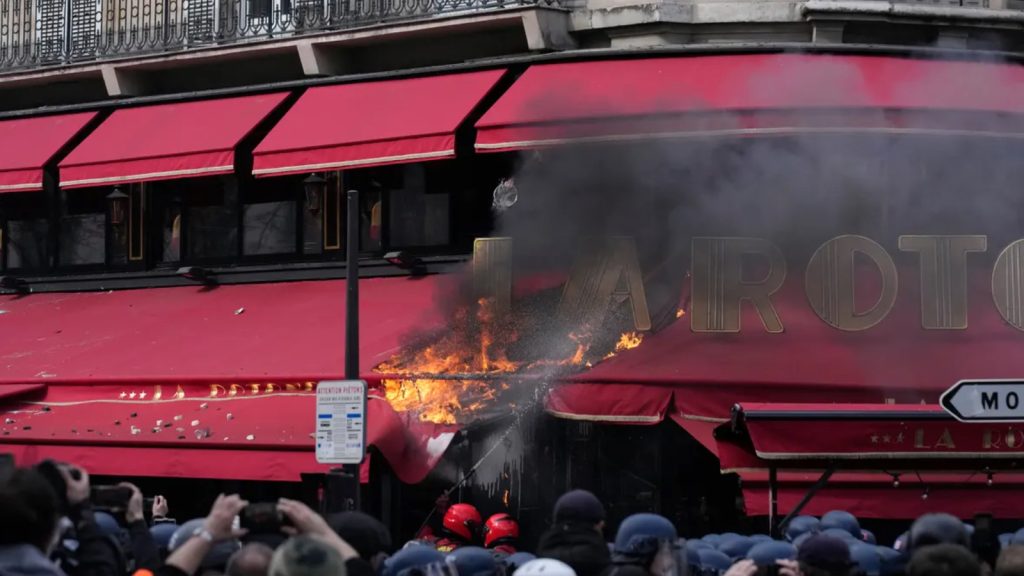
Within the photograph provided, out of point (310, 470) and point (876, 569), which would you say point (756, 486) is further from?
point (876, 569)

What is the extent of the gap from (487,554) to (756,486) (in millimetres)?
4722

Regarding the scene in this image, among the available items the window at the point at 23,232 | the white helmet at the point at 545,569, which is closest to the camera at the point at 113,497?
the white helmet at the point at 545,569

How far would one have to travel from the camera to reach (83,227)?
17.2m

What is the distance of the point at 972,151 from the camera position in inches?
523

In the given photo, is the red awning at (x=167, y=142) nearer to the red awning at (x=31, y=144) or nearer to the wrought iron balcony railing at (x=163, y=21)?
the red awning at (x=31, y=144)

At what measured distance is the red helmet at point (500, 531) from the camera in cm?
1252

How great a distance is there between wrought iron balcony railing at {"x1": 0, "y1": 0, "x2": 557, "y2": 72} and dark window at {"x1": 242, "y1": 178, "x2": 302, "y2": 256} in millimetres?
1359

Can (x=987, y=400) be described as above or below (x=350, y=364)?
below

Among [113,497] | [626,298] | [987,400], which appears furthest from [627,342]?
[113,497]

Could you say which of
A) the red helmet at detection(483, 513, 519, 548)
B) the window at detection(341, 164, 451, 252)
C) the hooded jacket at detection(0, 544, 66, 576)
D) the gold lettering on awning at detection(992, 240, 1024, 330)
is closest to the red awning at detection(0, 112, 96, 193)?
the window at detection(341, 164, 451, 252)

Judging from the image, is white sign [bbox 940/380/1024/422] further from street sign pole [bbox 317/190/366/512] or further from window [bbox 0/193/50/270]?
window [bbox 0/193/50/270]

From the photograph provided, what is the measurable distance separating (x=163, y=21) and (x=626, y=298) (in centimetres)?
593

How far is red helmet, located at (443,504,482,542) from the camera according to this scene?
12391 mm

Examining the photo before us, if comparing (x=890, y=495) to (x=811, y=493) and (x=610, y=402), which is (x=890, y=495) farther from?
(x=610, y=402)
